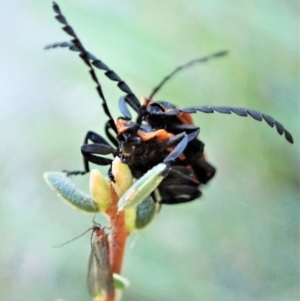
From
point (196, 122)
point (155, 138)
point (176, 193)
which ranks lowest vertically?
point (196, 122)

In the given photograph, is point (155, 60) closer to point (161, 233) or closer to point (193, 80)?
point (193, 80)

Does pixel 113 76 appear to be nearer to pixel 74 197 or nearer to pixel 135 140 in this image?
pixel 135 140

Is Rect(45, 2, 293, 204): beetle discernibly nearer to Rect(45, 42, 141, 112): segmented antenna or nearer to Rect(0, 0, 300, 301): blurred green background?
Rect(45, 42, 141, 112): segmented antenna

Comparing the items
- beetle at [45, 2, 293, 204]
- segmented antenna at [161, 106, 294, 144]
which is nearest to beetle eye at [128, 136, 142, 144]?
beetle at [45, 2, 293, 204]

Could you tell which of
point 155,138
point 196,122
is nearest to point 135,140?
point 155,138

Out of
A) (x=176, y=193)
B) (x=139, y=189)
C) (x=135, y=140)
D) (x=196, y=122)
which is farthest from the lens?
(x=196, y=122)
